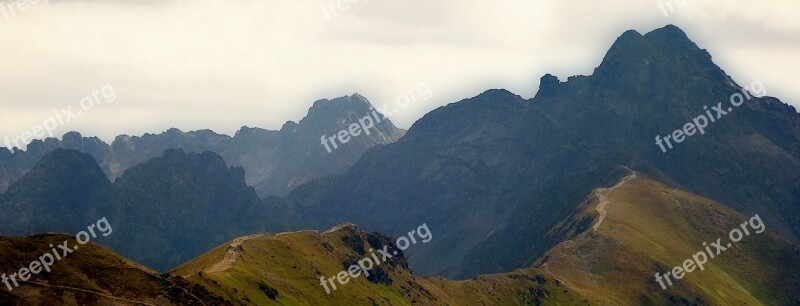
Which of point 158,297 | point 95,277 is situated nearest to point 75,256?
point 95,277

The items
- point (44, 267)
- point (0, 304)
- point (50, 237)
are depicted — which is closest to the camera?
point (0, 304)

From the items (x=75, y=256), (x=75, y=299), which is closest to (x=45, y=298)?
(x=75, y=299)

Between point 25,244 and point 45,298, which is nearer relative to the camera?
point 45,298

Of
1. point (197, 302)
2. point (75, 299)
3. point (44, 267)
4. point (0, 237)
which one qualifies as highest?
point (0, 237)

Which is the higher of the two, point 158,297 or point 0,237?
point 0,237

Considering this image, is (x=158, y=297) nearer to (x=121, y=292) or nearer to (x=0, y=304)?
(x=121, y=292)

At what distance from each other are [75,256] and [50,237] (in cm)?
994

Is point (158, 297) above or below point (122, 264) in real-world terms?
below

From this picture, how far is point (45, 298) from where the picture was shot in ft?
576

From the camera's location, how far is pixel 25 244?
19288 centimetres

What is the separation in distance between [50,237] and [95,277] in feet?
61.8

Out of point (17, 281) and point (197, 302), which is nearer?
point (17, 281)

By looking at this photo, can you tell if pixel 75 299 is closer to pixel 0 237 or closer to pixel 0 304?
pixel 0 304

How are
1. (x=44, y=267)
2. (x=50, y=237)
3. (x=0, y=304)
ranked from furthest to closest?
1. (x=50, y=237)
2. (x=44, y=267)
3. (x=0, y=304)
